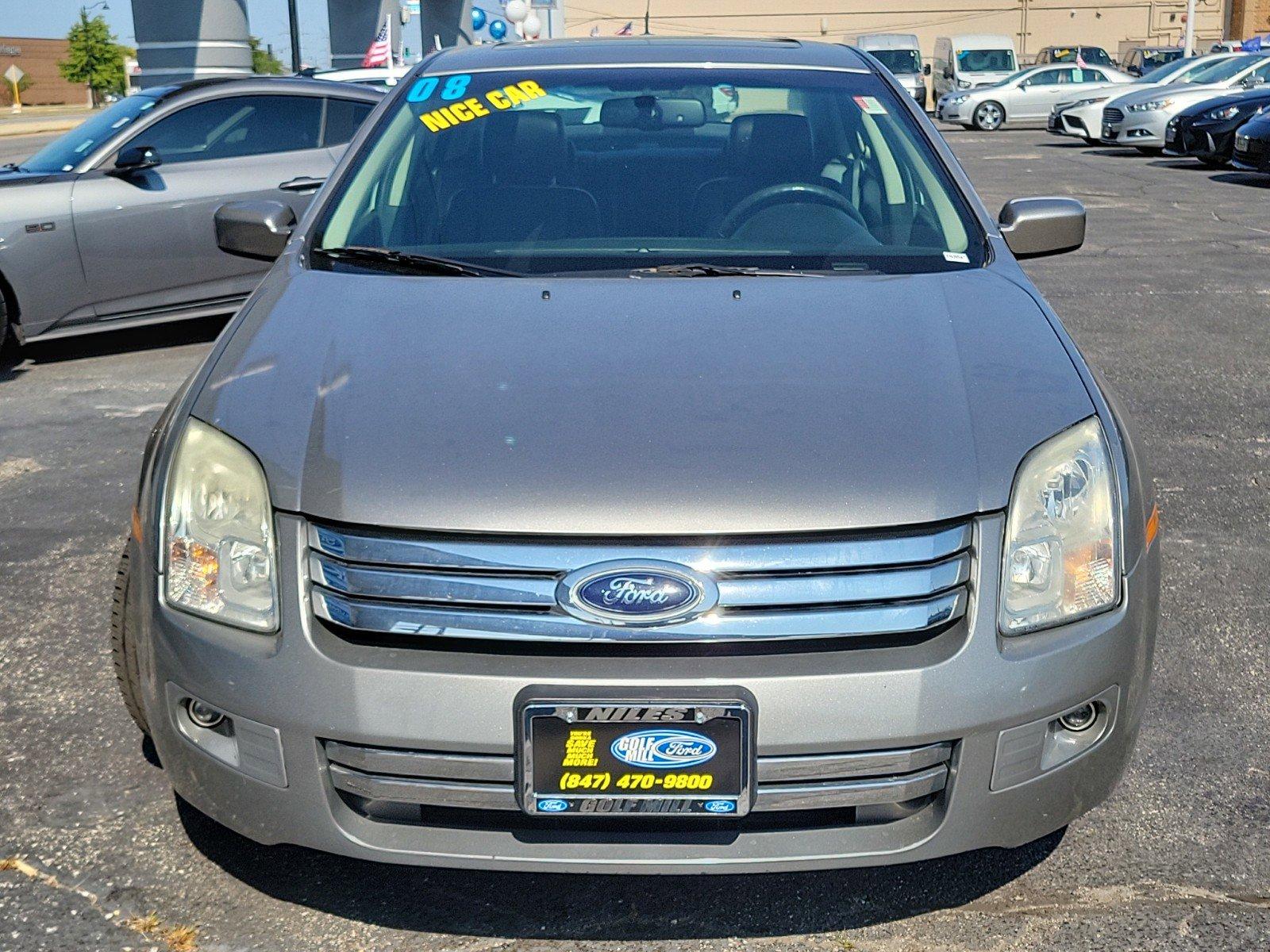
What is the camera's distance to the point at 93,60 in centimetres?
7800

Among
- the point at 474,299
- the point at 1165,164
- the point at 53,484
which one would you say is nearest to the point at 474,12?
the point at 1165,164

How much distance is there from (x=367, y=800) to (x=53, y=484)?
3502 mm

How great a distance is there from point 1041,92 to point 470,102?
102ft

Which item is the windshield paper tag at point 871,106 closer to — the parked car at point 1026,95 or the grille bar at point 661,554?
the grille bar at point 661,554

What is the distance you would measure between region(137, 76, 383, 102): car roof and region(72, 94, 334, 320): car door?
0.05m

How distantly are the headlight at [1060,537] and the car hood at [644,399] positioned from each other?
0.05m

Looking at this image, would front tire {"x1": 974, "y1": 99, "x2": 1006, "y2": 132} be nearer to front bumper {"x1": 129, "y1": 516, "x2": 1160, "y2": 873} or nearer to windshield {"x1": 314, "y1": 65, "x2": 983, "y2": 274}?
windshield {"x1": 314, "y1": 65, "x2": 983, "y2": 274}

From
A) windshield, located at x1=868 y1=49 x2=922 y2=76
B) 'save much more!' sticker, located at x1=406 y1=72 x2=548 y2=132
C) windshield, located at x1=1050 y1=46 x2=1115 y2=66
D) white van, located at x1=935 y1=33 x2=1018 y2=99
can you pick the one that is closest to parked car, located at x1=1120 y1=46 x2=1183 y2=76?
windshield, located at x1=1050 y1=46 x2=1115 y2=66

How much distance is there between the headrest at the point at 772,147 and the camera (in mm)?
3588

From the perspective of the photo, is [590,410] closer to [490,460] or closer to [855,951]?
[490,460]

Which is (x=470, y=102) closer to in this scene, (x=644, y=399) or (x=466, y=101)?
(x=466, y=101)

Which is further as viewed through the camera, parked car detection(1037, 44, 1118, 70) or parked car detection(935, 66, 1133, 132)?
parked car detection(1037, 44, 1118, 70)

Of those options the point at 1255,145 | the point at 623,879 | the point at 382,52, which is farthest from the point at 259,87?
the point at 382,52

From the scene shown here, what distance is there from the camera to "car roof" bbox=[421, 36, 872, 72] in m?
3.92
